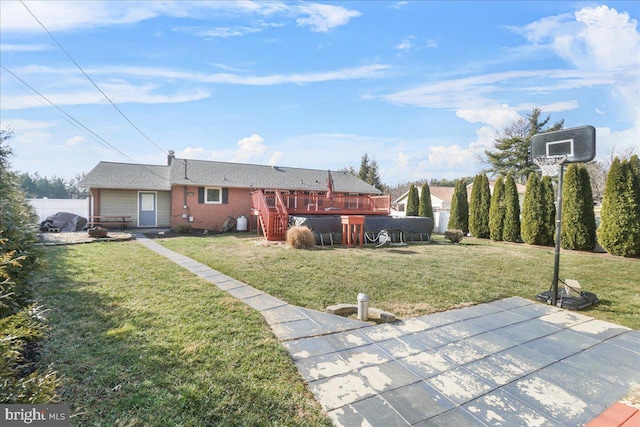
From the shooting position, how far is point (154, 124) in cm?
1520

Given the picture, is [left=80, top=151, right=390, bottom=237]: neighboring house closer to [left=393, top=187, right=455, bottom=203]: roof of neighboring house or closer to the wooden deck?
the wooden deck

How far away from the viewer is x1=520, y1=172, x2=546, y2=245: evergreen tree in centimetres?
1223

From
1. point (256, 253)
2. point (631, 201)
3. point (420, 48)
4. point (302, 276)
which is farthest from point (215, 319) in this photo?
point (631, 201)

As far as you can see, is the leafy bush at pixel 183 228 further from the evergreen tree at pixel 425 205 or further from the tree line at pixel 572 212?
the tree line at pixel 572 212

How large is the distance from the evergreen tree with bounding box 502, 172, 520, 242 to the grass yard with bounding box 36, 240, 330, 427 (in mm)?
13753

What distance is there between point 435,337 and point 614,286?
5435 mm

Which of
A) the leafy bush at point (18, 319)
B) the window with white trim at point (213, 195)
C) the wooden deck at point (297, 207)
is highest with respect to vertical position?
the window with white trim at point (213, 195)

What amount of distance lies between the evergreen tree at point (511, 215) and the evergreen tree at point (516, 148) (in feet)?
62.0

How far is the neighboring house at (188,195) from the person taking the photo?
14715 millimetres

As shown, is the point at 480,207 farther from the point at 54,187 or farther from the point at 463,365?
the point at 54,187

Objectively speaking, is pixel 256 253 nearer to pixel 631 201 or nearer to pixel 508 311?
pixel 508 311

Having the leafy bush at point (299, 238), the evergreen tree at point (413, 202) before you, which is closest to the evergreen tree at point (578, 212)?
the evergreen tree at point (413, 202)

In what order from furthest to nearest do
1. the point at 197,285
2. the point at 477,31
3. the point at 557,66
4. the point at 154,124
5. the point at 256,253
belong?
1. the point at 154,124
2. the point at 557,66
3. the point at 256,253
4. the point at 477,31
5. the point at 197,285

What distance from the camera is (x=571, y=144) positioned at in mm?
4914
